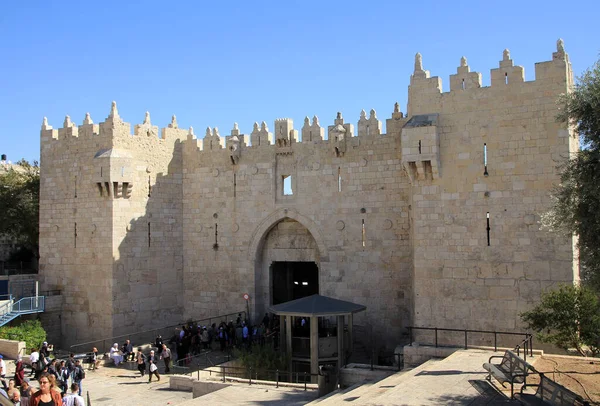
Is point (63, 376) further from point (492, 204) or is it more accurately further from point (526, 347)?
point (492, 204)

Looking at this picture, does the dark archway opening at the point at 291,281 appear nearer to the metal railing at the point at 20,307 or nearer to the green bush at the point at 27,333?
the green bush at the point at 27,333

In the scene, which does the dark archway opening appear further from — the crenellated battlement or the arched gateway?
the crenellated battlement

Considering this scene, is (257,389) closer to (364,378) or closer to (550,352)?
(364,378)

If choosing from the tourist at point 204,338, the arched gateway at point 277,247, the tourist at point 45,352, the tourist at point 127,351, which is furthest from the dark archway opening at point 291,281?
the tourist at point 45,352

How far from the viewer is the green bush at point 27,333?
63.6 feet

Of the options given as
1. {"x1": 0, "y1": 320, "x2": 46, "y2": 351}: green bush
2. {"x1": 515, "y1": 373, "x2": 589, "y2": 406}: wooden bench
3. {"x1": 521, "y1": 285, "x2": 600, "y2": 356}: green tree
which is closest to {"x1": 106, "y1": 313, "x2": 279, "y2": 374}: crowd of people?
{"x1": 0, "y1": 320, "x2": 46, "y2": 351}: green bush

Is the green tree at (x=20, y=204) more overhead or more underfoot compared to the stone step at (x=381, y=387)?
more overhead

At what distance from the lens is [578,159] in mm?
11367

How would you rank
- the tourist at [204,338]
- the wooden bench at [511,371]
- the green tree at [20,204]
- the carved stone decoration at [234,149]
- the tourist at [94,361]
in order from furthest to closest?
the green tree at [20,204]
the carved stone decoration at [234,149]
the tourist at [204,338]
the tourist at [94,361]
the wooden bench at [511,371]

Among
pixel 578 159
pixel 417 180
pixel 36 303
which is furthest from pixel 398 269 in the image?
pixel 36 303

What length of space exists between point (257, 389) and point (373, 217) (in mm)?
7361

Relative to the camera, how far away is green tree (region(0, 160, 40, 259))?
2706cm

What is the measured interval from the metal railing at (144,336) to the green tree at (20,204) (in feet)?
27.4

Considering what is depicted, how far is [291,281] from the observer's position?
24.6 m
